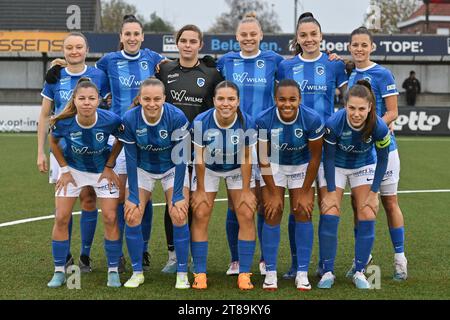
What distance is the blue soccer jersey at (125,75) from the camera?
20.6ft

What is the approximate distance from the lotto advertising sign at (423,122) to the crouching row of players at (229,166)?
1724 centimetres

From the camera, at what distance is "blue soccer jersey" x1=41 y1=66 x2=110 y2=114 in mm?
6156

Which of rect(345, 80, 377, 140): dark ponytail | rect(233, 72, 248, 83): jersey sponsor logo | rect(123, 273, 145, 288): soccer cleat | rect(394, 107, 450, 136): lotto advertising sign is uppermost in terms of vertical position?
rect(233, 72, 248, 83): jersey sponsor logo

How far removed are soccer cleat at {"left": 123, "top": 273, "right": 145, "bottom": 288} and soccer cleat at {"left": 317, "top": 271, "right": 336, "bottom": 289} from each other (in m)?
1.35

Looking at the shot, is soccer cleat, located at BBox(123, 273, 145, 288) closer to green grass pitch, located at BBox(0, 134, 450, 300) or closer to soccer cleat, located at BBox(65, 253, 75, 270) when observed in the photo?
green grass pitch, located at BBox(0, 134, 450, 300)

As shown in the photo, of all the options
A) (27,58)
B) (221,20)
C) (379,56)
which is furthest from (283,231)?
(221,20)

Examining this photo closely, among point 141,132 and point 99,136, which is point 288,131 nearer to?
point 141,132

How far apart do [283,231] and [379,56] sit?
72.1 ft

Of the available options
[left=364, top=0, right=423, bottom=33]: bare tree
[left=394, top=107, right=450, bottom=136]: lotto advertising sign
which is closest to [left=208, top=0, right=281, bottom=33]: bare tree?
[left=364, top=0, right=423, bottom=33]: bare tree

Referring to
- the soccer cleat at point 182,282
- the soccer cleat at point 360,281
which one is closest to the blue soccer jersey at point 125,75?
the soccer cleat at point 182,282

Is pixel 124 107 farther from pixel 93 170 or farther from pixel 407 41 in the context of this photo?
pixel 407 41

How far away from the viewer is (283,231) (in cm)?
805

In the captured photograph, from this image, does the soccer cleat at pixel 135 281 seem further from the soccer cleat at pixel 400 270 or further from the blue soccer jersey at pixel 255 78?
the soccer cleat at pixel 400 270

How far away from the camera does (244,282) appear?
5551 millimetres
